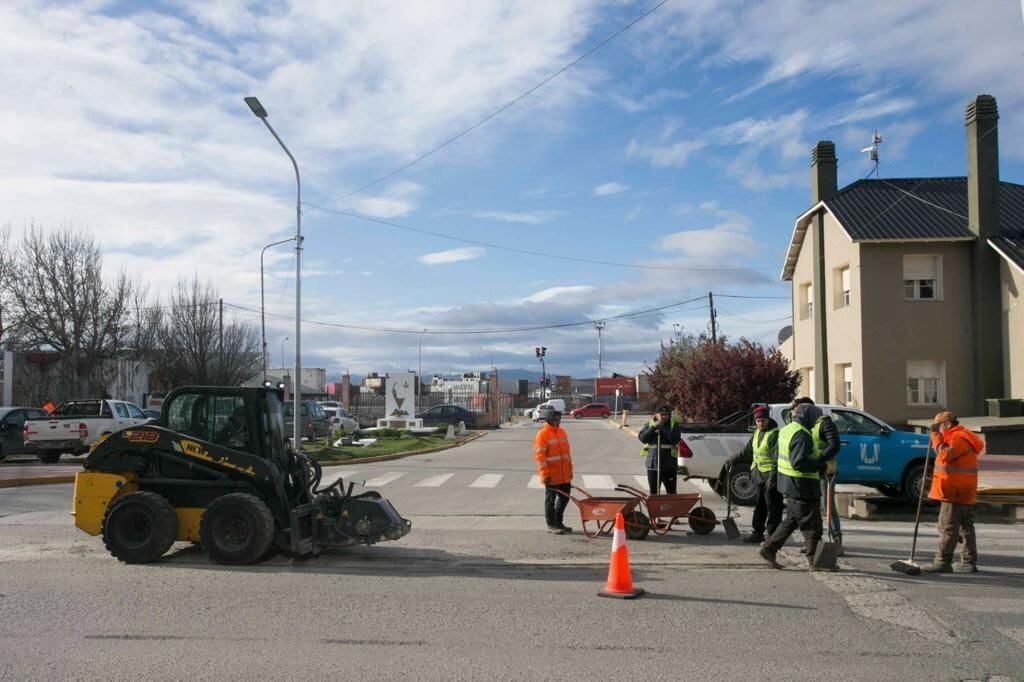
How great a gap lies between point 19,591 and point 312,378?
73372 mm

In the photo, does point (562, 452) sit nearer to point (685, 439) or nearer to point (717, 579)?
point (717, 579)

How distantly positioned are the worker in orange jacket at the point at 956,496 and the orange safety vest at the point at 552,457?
4503 mm

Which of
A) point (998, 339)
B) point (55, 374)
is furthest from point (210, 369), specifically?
point (998, 339)

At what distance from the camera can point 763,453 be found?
34.8ft

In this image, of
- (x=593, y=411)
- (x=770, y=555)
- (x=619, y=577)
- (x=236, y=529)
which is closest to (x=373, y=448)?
(x=236, y=529)

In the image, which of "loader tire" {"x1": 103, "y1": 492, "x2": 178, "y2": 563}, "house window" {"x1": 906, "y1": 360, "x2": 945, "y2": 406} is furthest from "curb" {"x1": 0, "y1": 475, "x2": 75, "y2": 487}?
"house window" {"x1": 906, "y1": 360, "x2": 945, "y2": 406}

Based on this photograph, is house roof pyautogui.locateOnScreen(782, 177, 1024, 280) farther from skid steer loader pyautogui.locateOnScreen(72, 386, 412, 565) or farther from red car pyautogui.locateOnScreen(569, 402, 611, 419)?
red car pyautogui.locateOnScreen(569, 402, 611, 419)

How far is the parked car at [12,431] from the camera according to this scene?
25094mm

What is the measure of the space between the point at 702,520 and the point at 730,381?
13833 millimetres

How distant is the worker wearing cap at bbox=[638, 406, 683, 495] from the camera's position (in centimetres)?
1293

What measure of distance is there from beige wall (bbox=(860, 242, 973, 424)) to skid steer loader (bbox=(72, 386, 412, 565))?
1970 centimetres

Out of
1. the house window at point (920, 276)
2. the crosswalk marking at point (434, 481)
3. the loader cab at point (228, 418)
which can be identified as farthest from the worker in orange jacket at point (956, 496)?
the house window at point (920, 276)

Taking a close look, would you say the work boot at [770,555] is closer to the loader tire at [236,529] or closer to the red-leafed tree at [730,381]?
the loader tire at [236,529]

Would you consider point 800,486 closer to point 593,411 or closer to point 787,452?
point 787,452
